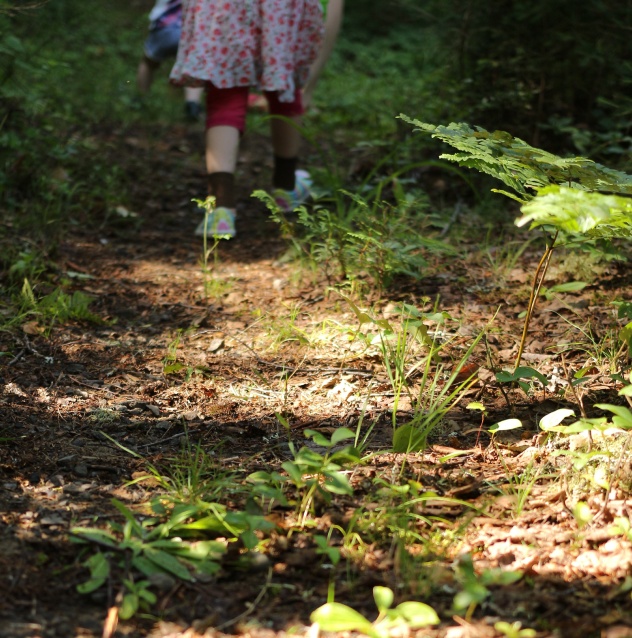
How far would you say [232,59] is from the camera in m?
3.74

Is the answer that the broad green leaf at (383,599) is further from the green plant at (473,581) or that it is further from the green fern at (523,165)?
the green fern at (523,165)

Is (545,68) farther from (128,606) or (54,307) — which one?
(128,606)

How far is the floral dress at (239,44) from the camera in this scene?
3.71m

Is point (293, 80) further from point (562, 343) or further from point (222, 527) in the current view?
point (222, 527)

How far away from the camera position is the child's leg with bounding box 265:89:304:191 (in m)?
4.12

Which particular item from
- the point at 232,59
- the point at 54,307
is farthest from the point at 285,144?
the point at 54,307

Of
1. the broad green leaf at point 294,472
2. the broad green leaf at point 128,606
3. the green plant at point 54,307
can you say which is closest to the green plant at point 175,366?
the green plant at point 54,307

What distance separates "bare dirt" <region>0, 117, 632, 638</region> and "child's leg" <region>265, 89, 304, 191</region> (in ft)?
1.03

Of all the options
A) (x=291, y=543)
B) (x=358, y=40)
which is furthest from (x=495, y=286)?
(x=358, y=40)

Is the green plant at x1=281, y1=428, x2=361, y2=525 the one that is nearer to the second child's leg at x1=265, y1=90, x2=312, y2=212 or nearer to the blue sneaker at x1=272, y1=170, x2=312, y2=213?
the blue sneaker at x1=272, y1=170, x2=312, y2=213

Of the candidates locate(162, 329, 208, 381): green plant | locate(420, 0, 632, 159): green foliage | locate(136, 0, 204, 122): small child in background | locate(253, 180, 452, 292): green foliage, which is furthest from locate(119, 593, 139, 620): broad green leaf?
locate(136, 0, 204, 122): small child in background

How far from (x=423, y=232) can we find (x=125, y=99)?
347cm

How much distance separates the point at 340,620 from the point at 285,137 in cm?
307

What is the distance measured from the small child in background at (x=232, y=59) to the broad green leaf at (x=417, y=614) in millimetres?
2416
